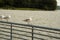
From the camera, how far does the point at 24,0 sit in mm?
43594

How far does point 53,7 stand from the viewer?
41.7 meters

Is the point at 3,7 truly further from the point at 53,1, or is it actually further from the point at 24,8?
the point at 53,1

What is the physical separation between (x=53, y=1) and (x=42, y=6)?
2.56 m

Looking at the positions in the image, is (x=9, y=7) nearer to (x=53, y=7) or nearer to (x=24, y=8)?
(x=24, y=8)

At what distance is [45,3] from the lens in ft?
141

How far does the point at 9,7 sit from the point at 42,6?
6970 millimetres

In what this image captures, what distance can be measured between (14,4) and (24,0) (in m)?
2.35

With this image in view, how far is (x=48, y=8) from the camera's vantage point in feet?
136

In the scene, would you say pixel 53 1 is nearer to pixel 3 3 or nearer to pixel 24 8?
pixel 24 8

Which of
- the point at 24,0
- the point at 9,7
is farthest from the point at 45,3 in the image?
the point at 9,7

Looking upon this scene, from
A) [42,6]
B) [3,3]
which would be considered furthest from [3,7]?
[42,6]

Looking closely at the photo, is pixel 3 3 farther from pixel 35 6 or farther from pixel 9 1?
pixel 35 6

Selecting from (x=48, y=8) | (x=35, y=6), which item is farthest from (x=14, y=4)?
(x=48, y=8)

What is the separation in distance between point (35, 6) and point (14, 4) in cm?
460
